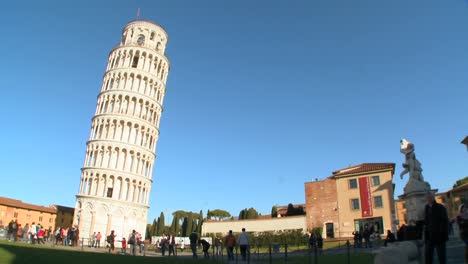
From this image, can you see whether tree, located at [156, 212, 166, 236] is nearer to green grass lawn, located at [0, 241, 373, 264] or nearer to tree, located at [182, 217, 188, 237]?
tree, located at [182, 217, 188, 237]

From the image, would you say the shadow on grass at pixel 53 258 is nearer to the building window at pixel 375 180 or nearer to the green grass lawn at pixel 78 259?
the green grass lawn at pixel 78 259

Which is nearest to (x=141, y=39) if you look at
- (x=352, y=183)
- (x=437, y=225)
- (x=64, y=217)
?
(x=64, y=217)

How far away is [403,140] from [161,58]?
5590cm

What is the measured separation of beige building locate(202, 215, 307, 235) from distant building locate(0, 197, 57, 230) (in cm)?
4469

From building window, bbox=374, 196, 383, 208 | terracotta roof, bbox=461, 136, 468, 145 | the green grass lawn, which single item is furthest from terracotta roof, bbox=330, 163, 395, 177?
the green grass lawn

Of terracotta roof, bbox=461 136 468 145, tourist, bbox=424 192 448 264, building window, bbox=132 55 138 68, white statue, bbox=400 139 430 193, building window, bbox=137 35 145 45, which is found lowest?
tourist, bbox=424 192 448 264

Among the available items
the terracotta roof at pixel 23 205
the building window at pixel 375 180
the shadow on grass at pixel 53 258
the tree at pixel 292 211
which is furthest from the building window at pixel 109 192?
the building window at pixel 375 180

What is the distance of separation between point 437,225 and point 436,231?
146mm

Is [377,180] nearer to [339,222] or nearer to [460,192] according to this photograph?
[339,222]

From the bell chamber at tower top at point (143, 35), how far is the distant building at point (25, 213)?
4530 cm

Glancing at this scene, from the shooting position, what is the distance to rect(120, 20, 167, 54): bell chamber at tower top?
68.4 metres

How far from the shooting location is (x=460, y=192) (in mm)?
62406

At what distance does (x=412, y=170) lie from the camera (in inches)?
771

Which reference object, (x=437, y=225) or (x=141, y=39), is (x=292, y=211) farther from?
(x=437, y=225)
